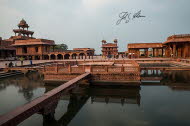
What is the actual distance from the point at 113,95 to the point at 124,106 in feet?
6.33

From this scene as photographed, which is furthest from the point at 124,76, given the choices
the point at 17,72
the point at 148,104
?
the point at 17,72

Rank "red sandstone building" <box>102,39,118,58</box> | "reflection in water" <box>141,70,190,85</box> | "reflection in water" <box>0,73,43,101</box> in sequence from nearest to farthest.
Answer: "reflection in water" <box>0,73,43,101</box> < "reflection in water" <box>141,70,190,85</box> < "red sandstone building" <box>102,39,118,58</box>

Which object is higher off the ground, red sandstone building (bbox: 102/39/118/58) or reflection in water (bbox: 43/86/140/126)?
red sandstone building (bbox: 102/39/118/58)

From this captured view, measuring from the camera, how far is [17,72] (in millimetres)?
20016

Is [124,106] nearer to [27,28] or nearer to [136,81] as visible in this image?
[136,81]

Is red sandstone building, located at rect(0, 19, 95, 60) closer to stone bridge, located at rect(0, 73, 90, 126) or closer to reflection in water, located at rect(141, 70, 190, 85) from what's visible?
reflection in water, located at rect(141, 70, 190, 85)

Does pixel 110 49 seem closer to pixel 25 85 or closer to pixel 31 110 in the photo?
pixel 25 85

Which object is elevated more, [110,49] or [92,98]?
[110,49]

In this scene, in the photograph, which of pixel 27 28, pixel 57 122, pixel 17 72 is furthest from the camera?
pixel 27 28

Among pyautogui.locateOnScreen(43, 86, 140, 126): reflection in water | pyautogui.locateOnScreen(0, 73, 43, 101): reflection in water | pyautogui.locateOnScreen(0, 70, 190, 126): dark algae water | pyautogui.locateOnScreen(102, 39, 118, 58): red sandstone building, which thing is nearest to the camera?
pyautogui.locateOnScreen(0, 70, 190, 126): dark algae water

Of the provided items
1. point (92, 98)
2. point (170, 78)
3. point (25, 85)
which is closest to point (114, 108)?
point (92, 98)

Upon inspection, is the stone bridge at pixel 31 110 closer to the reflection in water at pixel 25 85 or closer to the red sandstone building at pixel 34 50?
the reflection in water at pixel 25 85

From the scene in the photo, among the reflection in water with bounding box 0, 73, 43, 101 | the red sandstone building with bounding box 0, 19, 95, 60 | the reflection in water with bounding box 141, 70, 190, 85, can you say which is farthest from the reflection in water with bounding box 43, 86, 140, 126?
the red sandstone building with bounding box 0, 19, 95, 60

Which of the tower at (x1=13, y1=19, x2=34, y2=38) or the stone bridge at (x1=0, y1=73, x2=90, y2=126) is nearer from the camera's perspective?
the stone bridge at (x1=0, y1=73, x2=90, y2=126)
